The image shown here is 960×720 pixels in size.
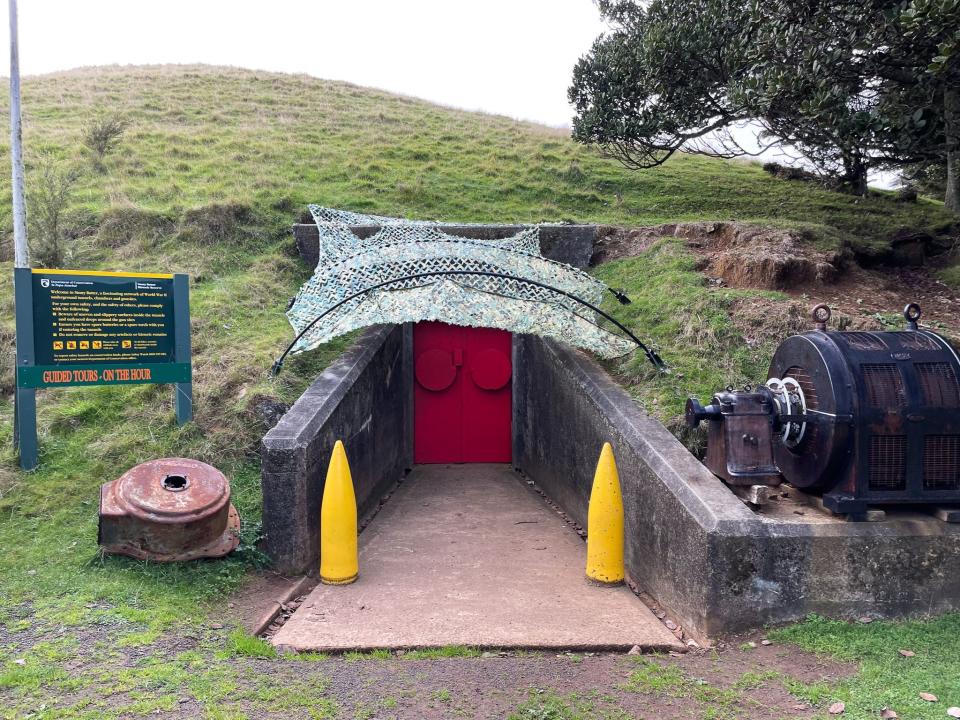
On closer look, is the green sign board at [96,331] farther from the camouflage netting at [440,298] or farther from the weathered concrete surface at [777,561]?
the weathered concrete surface at [777,561]

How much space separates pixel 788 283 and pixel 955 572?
5.32 m

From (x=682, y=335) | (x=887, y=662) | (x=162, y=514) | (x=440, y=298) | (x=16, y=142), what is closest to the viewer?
(x=887, y=662)

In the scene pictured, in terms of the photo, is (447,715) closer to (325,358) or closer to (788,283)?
(325,358)

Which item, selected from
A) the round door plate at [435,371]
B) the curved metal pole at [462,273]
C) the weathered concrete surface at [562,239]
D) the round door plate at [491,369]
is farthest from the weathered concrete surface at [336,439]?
the weathered concrete surface at [562,239]

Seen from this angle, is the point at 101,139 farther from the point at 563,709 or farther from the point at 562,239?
the point at 563,709

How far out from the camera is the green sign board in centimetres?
691

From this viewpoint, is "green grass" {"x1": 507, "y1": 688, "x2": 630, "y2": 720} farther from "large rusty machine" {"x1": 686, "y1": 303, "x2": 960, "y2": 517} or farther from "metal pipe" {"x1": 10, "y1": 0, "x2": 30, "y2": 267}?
"metal pipe" {"x1": 10, "y1": 0, "x2": 30, "y2": 267}

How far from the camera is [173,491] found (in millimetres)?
5762

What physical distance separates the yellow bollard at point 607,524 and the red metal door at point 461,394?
478 cm

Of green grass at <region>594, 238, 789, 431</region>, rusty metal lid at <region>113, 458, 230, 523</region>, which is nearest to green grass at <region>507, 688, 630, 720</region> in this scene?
rusty metal lid at <region>113, 458, 230, 523</region>

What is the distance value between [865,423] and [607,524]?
2.02 metres

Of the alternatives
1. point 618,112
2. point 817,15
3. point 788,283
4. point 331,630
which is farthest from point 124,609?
point 618,112

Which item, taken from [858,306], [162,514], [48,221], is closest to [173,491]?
[162,514]

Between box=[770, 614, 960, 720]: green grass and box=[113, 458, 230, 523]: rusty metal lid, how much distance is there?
4011 millimetres
